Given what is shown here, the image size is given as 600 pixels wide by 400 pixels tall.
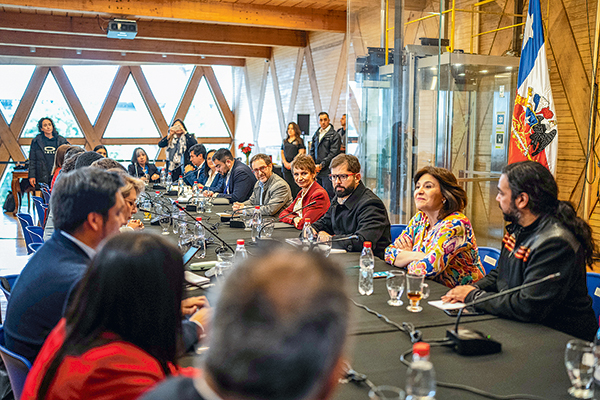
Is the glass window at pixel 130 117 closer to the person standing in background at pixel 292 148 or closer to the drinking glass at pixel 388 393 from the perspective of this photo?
the person standing in background at pixel 292 148

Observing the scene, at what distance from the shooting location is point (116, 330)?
3.52 feet

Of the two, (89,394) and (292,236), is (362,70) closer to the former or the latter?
(292,236)

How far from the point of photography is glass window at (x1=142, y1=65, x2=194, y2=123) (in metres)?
14.5

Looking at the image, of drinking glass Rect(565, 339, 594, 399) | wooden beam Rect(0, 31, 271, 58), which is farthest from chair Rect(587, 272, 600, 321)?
wooden beam Rect(0, 31, 271, 58)

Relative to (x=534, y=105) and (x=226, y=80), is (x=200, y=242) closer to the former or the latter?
(x=534, y=105)

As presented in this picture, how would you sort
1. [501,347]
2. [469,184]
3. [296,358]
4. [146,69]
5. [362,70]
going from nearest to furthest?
[296,358] → [501,347] → [469,184] → [362,70] → [146,69]

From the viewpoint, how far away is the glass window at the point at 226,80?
1516 centimetres

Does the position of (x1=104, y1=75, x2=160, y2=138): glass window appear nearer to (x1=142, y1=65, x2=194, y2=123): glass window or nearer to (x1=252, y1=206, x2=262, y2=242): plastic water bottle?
(x1=142, y1=65, x2=194, y2=123): glass window

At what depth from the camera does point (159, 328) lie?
Answer: 1.11 meters

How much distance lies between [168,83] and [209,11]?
7.05m

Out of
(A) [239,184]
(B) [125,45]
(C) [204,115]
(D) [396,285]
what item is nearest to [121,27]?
(B) [125,45]

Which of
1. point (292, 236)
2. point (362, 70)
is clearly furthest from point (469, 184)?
point (292, 236)

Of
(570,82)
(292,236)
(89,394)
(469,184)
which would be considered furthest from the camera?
(469,184)

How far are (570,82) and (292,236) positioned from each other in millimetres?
3396
